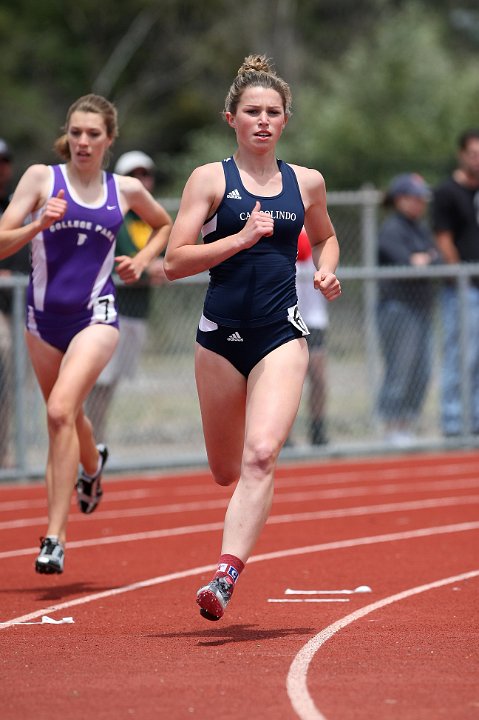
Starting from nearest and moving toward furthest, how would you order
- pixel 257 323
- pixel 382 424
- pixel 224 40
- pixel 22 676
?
pixel 22 676 → pixel 257 323 → pixel 382 424 → pixel 224 40

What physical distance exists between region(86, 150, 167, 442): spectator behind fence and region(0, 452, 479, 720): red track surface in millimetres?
1027

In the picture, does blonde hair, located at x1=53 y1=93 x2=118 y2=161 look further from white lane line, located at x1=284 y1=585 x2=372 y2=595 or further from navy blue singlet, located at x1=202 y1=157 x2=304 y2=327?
white lane line, located at x1=284 y1=585 x2=372 y2=595

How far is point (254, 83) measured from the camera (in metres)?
7.24

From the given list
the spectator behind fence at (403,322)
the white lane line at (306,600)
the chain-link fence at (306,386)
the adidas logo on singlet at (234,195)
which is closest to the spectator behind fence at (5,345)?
the chain-link fence at (306,386)

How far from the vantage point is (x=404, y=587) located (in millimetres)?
8203

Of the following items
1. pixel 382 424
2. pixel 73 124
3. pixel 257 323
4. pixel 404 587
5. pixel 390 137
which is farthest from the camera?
pixel 390 137

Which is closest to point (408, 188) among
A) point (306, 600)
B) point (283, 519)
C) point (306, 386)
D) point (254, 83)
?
point (306, 386)

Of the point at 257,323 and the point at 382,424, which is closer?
the point at 257,323

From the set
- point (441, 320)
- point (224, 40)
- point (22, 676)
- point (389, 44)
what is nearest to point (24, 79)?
point (224, 40)

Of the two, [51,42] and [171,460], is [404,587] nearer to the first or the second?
[171,460]

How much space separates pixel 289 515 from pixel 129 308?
3.13 m

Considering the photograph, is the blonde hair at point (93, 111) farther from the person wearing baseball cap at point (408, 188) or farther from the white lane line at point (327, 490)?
the person wearing baseball cap at point (408, 188)

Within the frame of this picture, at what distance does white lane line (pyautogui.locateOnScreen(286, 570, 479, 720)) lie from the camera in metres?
5.36

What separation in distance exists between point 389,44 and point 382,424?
2631cm
